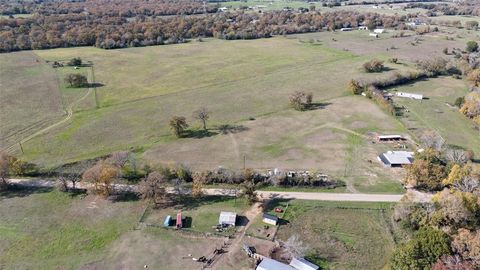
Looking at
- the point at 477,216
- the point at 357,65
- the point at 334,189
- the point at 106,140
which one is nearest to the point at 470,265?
the point at 477,216

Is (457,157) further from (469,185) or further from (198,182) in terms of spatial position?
(198,182)

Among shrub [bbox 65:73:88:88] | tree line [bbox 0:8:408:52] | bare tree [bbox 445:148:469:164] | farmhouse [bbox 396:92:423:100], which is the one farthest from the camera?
tree line [bbox 0:8:408:52]

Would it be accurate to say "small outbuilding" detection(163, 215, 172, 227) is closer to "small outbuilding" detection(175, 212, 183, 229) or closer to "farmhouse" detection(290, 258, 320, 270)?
"small outbuilding" detection(175, 212, 183, 229)

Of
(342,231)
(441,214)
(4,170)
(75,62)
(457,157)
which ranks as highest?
(75,62)

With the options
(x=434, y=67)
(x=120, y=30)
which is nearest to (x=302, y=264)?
(x=434, y=67)

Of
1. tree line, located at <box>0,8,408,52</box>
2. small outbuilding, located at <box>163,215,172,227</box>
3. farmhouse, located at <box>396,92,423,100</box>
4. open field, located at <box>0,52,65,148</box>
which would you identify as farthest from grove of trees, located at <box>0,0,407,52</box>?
small outbuilding, located at <box>163,215,172,227</box>

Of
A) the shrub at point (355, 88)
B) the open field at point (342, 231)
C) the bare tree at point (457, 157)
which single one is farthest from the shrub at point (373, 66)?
the open field at point (342, 231)

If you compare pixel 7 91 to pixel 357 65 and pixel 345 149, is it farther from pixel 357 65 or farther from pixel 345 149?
pixel 357 65
